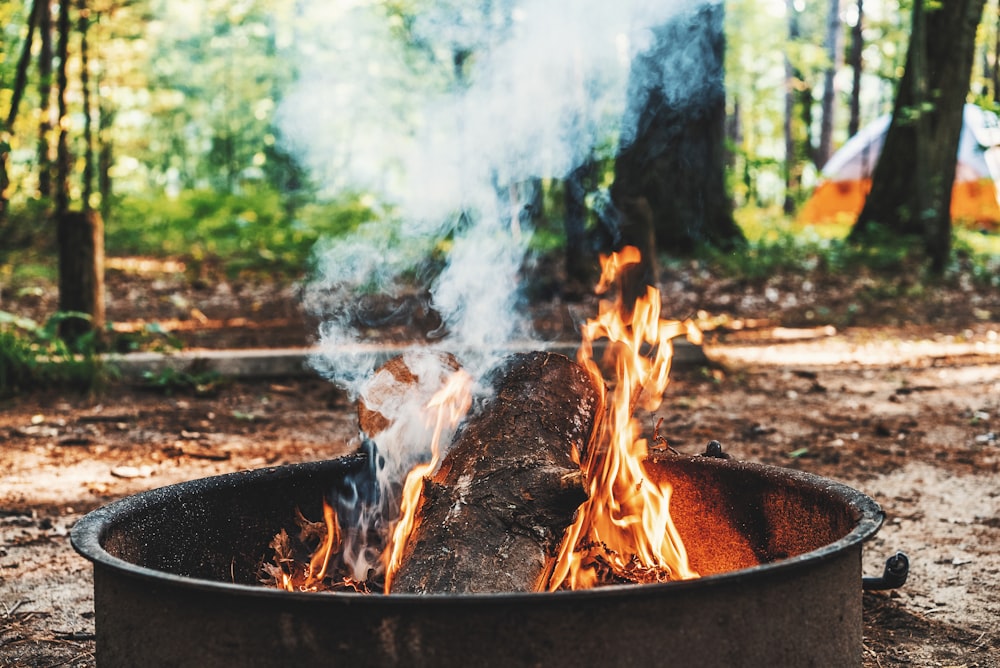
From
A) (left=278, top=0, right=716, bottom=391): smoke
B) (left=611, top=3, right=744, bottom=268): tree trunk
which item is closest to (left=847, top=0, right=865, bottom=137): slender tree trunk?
(left=611, top=3, right=744, bottom=268): tree trunk

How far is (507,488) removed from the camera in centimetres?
221

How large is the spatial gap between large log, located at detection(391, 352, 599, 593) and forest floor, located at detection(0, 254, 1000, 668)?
3.75ft

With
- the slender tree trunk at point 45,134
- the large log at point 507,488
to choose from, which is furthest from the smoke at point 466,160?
the slender tree trunk at point 45,134

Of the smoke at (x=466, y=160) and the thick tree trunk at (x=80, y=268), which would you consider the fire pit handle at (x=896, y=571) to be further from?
the thick tree trunk at (x=80, y=268)

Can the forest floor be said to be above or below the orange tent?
below

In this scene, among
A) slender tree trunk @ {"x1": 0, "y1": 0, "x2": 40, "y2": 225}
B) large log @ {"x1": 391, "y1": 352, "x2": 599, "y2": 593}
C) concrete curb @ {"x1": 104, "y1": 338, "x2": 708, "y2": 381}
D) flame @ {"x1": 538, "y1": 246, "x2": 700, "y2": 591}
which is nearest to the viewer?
large log @ {"x1": 391, "y1": 352, "x2": 599, "y2": 593}

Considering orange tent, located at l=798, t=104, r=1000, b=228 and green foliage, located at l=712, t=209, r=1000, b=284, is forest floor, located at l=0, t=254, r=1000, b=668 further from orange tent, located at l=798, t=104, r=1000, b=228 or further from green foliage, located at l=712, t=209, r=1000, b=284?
orange tent, located at l=798, t=104, r=1000, b=228

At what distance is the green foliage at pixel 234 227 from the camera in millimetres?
11617

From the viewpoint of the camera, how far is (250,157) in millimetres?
24594

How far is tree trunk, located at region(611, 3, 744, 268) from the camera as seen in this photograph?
5730mm

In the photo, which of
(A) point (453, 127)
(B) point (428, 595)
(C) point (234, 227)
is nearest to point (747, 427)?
(B) point (428, 595)

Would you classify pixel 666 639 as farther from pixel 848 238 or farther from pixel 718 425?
pixel 848 238

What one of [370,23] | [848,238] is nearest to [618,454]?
[848,238]

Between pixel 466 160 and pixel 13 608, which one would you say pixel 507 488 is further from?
pixel 466 160
